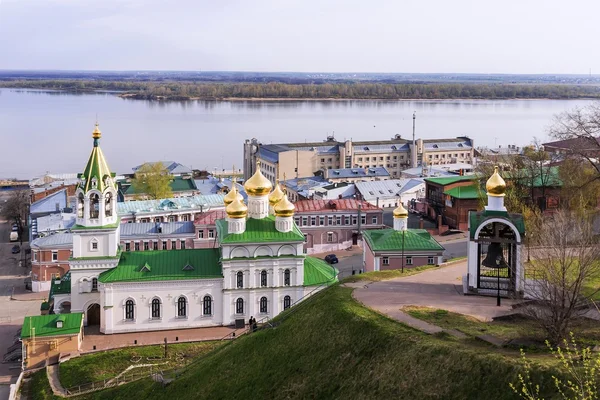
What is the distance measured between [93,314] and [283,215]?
17.9ft

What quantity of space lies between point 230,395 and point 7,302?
1367 centimetres

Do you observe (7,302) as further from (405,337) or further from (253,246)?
(405,337)

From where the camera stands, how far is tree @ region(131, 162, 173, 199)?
109 ft

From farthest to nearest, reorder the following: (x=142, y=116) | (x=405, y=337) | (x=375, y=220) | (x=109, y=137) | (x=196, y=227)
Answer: (x=142, y=116) < (x=109, y=137) < (x=375, y=220) < (x=196, y=227) < (x=405, y=337)

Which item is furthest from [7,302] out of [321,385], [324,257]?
[321,385]

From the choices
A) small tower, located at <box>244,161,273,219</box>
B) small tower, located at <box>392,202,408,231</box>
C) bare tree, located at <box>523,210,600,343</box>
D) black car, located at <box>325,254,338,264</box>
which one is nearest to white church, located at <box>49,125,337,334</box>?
small tower, located at <box>244,161,273,219</box>

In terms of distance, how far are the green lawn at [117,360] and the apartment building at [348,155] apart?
23.9 m

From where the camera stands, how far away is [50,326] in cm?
1759

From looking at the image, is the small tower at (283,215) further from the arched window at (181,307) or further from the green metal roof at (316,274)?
the arched window at (181,307)

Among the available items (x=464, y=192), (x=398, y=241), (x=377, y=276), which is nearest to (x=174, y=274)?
(x=398, y=241)

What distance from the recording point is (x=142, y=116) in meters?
100

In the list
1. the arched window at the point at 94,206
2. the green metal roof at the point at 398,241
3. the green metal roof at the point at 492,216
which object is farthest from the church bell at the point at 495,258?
the arched window at the point at 94,206

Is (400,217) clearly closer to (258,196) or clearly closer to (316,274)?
(316,274)

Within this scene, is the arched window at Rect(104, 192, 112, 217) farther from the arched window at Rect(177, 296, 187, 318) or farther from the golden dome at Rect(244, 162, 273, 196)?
the golden dome at Rect(244, 162, 273, 196)
